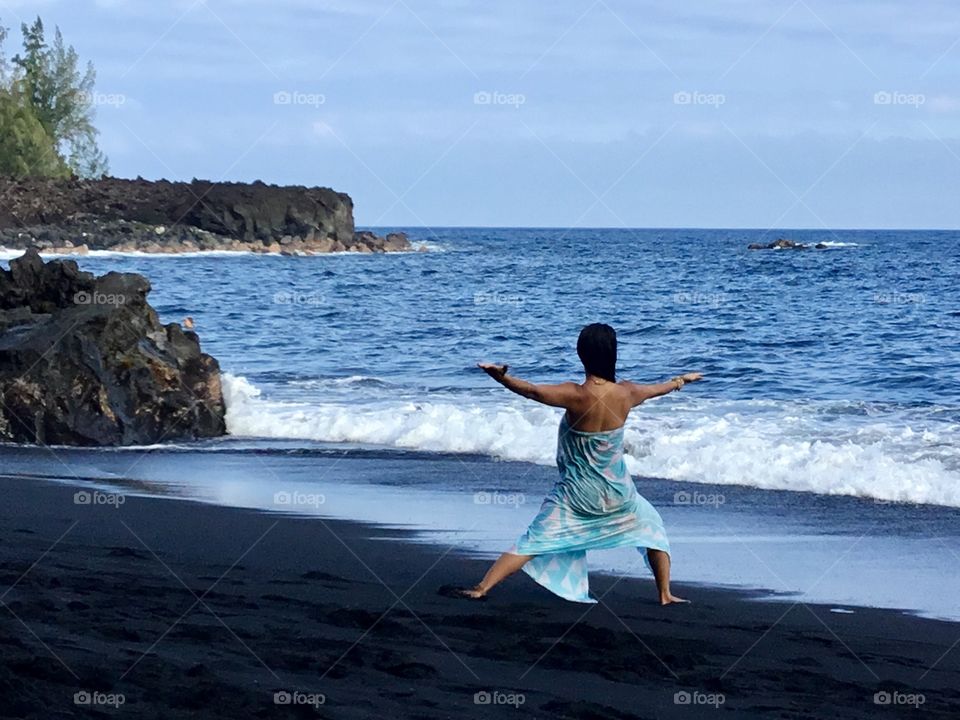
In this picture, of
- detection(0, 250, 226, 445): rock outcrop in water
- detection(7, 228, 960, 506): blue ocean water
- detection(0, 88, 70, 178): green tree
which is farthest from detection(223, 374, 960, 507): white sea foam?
detection(0, 88, 70, 178): green tree

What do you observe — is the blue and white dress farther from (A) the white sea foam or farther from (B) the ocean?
(A) the white sea foam

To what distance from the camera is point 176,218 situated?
3696 inches

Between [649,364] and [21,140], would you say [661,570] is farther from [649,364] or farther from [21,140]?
[21,140]

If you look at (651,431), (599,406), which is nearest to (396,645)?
(599,406)

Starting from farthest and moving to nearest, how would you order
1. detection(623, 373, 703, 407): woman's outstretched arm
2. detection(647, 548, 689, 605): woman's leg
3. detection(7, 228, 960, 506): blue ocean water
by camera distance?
detection(7, 228, 960, 506): blue ocean water
detection(647, 548, 689, 605): woman's leg
detection(623, 373, 703, 407): woman's outstretched arm

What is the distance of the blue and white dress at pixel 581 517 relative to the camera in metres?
6.83

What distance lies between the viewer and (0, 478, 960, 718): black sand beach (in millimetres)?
4914

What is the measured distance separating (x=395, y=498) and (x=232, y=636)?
5.11m

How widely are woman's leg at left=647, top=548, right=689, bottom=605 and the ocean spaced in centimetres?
87

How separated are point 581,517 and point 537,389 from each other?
0.74m

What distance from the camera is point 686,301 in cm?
3769

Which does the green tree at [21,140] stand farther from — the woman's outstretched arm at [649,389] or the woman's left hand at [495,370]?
the woman's left hand at [495,370]

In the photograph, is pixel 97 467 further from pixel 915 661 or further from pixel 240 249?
pixel 240 249

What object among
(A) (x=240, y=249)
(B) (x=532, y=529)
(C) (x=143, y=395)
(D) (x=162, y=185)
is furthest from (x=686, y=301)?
(D) (x=162, y=185)
